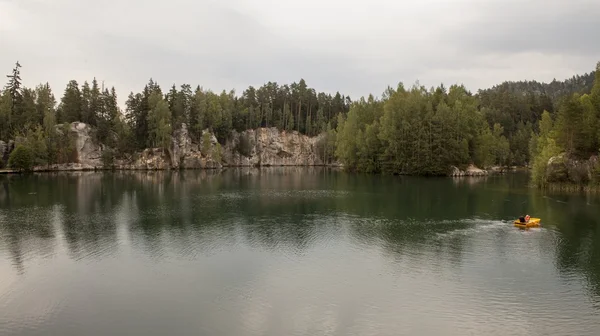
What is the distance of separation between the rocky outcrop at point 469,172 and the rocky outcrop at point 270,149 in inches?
3327

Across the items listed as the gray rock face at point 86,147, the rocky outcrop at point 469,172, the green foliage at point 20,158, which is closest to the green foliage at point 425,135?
the rocky outcrop at point 469,172

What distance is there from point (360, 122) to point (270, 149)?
60.3 m

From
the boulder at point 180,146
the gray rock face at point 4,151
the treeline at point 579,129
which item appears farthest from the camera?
the boulder at point 180,146

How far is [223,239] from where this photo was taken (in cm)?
3547

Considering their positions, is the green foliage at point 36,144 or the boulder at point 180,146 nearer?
the green foliage at point 36,144

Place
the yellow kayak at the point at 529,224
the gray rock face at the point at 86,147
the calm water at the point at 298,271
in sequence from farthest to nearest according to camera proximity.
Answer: the gray rock face at the point at 86,147 < the yellow kayak at the point at 529,224 < the calm water at the point at 298,271

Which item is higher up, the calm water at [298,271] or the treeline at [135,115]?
the treeline at [135,115]

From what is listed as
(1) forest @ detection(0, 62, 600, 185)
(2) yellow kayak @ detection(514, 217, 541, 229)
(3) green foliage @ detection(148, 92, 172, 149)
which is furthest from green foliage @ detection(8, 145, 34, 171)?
(2) yellow kayak @ detection(514, 217, 541, 229)

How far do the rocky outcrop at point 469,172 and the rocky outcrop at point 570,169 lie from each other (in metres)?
37.6

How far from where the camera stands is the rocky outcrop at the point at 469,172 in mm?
106625

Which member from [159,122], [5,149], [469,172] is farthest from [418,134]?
[5,149]

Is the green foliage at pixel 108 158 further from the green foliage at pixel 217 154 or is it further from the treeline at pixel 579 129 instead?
the treeline at pixel 579 129

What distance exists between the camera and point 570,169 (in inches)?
2571

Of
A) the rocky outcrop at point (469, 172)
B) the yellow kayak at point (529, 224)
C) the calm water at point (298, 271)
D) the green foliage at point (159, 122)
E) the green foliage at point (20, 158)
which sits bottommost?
the calm water at point (298, 271)
